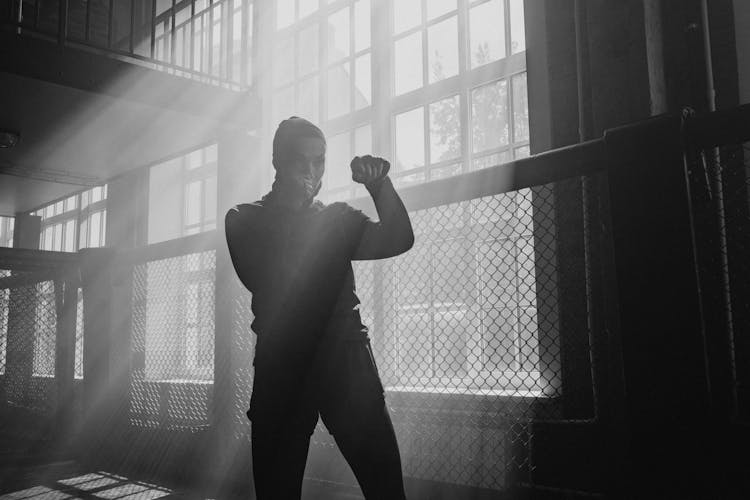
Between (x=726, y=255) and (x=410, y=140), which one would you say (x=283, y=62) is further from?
(x=726, y=255)

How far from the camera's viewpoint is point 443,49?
446 cm

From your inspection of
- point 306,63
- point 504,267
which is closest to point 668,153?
point 504,267

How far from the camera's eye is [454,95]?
4.34 meters

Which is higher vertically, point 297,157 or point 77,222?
point 77,222

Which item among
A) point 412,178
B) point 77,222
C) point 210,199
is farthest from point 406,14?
point 77,222

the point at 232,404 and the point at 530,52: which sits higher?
the point at 530,52

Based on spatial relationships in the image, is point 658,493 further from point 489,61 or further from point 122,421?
point 122,421

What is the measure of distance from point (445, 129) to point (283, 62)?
6.51 feet

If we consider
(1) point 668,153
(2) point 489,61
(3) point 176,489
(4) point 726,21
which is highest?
(2) point 489,61

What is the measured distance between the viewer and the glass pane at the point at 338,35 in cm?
509

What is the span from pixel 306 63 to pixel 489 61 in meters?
1.82

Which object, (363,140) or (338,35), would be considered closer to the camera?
(363,140)

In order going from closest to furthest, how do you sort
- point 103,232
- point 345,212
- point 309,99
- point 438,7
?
point 345,212
point 438,7
point 309,99
point 103,232

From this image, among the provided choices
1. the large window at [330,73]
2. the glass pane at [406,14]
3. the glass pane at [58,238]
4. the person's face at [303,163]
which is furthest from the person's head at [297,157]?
the glass pane at [58,238]
